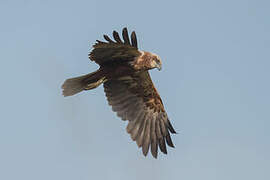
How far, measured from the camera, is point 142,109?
1498 cm

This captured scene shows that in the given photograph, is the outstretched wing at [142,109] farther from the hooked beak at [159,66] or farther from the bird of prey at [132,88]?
the hooked beak at [159,66]

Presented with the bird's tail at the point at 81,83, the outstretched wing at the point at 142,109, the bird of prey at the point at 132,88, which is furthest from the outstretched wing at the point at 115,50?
the outstretched wing at the point at 142,109

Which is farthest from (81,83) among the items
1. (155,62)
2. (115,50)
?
(155,62)

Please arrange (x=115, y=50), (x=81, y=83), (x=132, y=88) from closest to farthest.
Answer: (x=115, y=50) < (x=81, y=83) < (x=132, y=88)

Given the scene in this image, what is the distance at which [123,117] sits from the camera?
48.0 feet

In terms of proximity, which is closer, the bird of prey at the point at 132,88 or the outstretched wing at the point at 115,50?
the outstretched wing at the point at 115,50

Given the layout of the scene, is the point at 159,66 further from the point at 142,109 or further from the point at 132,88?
the point at 142,109

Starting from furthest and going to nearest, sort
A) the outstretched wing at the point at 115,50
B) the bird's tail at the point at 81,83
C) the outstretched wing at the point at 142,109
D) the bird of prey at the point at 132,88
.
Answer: the outstretched wing at the point at 142,109 → the bird's tail at the point at 81,83 → the bird of prey at the point at 132,88 → the outstretched wing at the point at 115,50

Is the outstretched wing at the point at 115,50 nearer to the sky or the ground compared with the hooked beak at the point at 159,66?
nearer to the sky

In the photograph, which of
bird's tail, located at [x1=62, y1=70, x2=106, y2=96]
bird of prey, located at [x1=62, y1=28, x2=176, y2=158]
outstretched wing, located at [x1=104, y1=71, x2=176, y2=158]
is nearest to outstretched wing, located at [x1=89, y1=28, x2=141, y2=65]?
bird of prey, located at [x1=62, y1=28, x2=176, y2=158]

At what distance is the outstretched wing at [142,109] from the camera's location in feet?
47.5

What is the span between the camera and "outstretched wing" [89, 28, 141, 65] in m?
12.6

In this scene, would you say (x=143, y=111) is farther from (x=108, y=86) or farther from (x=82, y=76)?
(x=82, y=76)

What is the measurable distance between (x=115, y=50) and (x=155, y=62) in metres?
0.98
